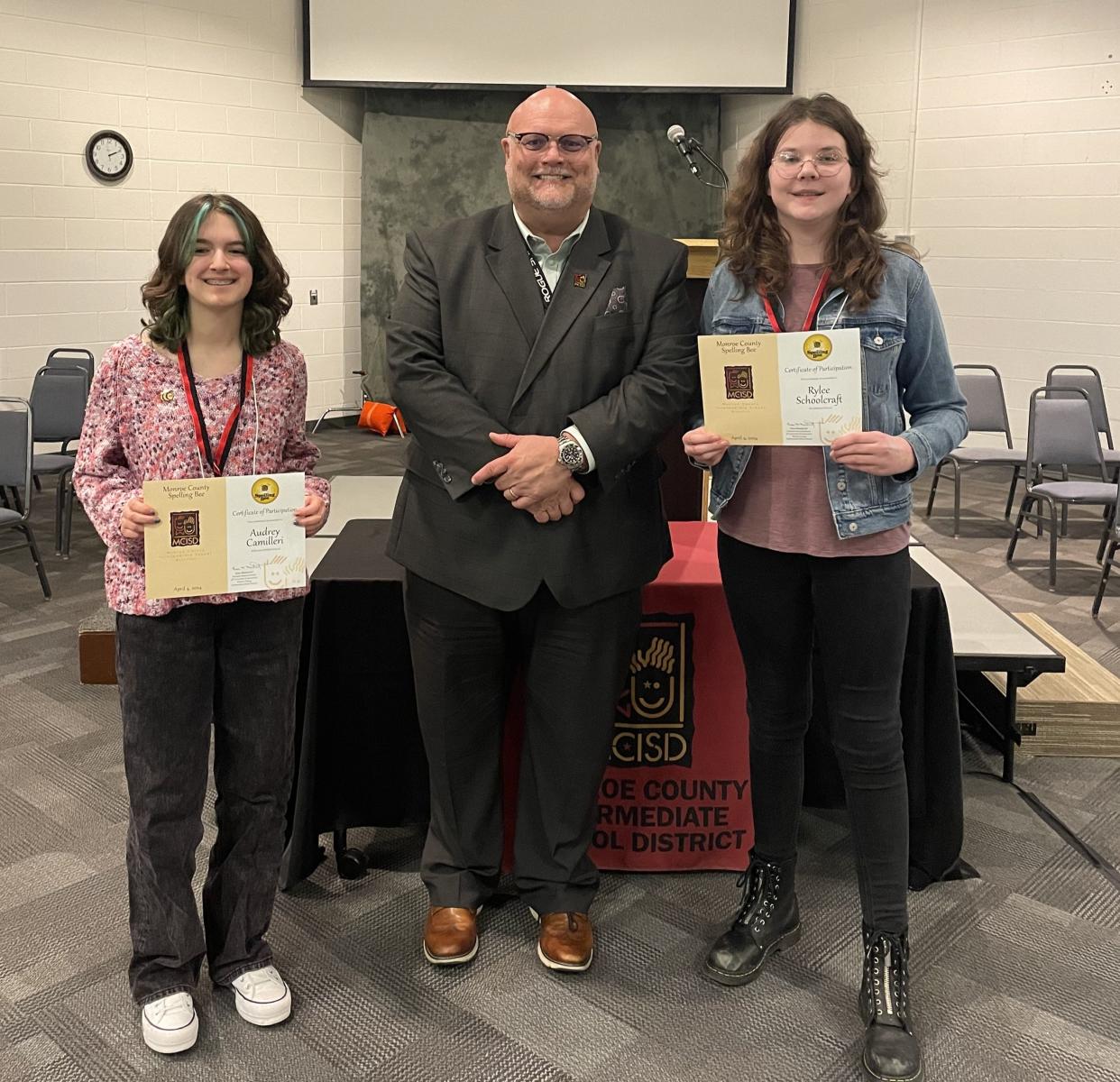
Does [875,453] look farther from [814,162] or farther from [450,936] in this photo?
[450,936]

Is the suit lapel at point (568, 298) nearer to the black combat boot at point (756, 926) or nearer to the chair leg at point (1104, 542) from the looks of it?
the black combat boot at point (756, 926)

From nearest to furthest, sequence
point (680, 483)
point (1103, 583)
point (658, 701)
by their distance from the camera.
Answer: point (658, 701)
point (680, 483)
point (1103, 583)

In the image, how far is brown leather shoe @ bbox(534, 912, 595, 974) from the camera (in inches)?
81.4

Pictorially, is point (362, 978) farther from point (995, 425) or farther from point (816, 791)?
point (995, 425)

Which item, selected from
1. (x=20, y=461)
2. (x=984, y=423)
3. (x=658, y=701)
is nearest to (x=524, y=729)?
(x=658, y=701)

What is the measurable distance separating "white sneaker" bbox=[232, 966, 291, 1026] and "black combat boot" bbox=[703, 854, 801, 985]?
0.77 meters

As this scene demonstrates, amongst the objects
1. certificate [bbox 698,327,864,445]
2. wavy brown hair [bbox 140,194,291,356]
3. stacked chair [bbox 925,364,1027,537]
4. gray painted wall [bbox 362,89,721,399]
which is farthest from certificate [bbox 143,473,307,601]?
gray painted wall [bbox 362,89,721,399]

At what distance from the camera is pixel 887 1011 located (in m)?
1.85

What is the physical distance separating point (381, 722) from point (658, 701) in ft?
1.96

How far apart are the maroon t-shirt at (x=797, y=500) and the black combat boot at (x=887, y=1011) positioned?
67cm

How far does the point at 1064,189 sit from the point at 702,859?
6.02 metres

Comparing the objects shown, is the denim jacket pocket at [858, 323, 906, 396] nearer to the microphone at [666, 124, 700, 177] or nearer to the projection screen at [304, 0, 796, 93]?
the microphone at [666, 124, 700, 177]

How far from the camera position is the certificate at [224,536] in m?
1.62

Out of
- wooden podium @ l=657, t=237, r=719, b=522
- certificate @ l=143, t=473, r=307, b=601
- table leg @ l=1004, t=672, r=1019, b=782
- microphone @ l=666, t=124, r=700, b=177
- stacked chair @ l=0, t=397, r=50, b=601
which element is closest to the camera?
certificate @ l=143, t=473, r=307, b=601
